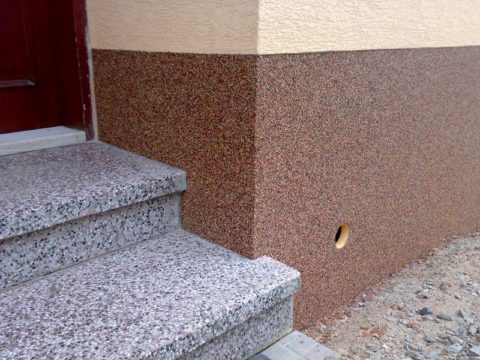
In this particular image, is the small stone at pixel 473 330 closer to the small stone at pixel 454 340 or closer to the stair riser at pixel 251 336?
the small stone at pixel 454 340

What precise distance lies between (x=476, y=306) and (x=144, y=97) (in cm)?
180

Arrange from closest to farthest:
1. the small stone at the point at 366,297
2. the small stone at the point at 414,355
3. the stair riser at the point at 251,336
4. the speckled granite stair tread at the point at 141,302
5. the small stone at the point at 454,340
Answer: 1. the speckled granite stair tread at the point at 141,302
2. the stair riser at the point at 251,336
3. the small stone at the point at 414,355
4. the small stone at the point at 454,340
5. the small stone at the point at 366,297

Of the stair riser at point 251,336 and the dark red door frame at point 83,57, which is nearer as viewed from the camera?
the stair riser at point 251,336

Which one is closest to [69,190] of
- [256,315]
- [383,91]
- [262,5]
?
[256,315]

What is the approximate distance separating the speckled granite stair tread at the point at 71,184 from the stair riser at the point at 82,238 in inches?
2.0

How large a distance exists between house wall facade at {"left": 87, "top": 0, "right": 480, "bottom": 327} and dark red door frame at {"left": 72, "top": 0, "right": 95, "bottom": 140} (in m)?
0.04

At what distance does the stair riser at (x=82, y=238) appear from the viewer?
1.38 meters

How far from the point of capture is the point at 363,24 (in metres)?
1.80

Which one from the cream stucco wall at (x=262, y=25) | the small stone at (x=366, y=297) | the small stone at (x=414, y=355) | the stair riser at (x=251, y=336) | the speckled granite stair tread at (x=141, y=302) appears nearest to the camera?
the speckled granite stair tread at (x=141, y=302)

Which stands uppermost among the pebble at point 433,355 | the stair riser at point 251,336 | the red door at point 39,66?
the red door at point 39,66

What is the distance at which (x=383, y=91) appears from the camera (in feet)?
6.57

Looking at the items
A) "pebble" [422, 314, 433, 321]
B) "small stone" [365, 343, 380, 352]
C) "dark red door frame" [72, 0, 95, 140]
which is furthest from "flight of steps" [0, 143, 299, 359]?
"pebble" [422, 314, 433, 321]

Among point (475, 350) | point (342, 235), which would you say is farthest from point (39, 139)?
point (475, 350)

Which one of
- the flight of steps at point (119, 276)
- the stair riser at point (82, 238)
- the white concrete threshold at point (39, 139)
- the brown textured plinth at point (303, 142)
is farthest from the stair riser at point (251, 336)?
the white concrete threshold at point (39, 139)
